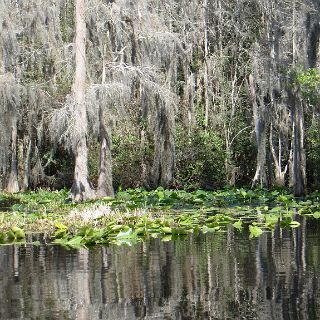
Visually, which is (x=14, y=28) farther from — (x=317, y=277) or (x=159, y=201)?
(x=317, y=277)

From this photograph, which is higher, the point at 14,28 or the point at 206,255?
the point at 14,28

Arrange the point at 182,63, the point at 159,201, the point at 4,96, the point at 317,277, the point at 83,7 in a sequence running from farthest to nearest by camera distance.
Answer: the point at 182,63
the point at 4,96
the point at 83,7
the point at 159,201
the point at 317,277

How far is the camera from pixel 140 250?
9914mm

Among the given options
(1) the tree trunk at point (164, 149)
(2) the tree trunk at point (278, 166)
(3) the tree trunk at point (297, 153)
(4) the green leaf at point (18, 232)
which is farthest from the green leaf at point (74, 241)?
(2) the tree trunk at point (278, 166)

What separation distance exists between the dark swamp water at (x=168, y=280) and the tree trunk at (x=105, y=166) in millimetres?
12445

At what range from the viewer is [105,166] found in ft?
78.1

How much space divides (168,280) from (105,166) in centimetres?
1644

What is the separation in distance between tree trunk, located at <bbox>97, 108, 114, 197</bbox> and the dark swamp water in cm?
1245

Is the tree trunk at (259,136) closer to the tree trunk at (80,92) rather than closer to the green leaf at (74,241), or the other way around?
the tree trunk at (80,92)

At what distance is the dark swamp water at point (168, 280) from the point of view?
6.03 m

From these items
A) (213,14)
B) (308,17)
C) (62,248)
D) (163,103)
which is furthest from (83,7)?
(62,248)

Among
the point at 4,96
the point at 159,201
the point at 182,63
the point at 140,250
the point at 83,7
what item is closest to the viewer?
the point at 140,250

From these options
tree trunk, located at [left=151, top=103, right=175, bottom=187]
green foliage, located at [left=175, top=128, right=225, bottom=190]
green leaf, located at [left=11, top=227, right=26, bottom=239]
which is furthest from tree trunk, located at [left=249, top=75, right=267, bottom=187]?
green leaf, located at [left=11, top=227, right=26, bottom=239]

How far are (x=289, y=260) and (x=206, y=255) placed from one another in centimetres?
104
